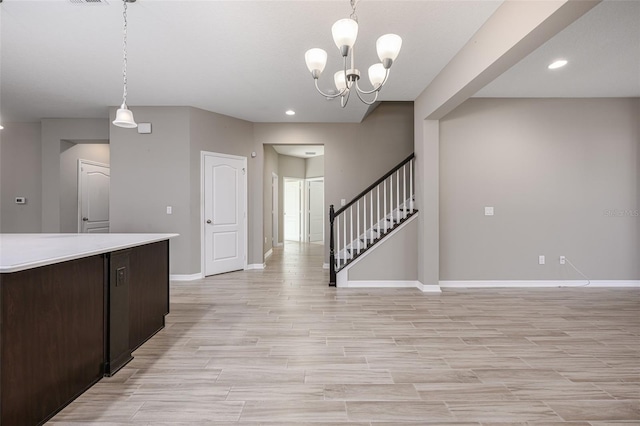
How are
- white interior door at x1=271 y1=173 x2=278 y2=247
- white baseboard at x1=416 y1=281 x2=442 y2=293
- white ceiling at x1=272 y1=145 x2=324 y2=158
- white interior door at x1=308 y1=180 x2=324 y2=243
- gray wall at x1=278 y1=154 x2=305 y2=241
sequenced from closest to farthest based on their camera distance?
white baseboard at x1=416 y1=281 x2=442 y2=293
white ceiling at x1=272 y1=145 x2=324 y2=158
white interior door at x1=271 y1=173 x2=278 y2=247
gray wall at x1=278 y1=154 x2=305 y2=241
white interior door at x1=308 y1=180 x2=324 y2=243

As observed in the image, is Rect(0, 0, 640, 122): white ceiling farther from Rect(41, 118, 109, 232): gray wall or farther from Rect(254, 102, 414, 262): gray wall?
Rect(254, 102, 414, 262): gray wall

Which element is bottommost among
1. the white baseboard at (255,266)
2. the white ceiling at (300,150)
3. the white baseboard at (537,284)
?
the white baseboard at (537,284)

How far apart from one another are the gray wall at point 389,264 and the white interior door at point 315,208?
5.36m

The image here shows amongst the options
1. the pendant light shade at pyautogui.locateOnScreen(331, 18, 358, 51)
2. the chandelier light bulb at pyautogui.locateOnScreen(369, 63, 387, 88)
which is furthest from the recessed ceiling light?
the pendant light shade at pyautogui.locateOnScreen(331, 18, 358, 51)

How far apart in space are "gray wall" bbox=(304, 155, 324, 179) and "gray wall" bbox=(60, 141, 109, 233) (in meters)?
5.76

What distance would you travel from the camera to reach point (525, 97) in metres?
4.46

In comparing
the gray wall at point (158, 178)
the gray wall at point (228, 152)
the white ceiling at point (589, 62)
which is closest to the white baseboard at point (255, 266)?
the gray wall at point (228, 152)

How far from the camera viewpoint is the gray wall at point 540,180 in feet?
14.7

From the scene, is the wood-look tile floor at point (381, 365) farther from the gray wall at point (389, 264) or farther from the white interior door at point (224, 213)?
the white interior door at point (224, 213)

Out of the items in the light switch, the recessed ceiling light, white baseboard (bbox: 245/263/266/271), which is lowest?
white baseboard (bbox: 245/263/266/271)

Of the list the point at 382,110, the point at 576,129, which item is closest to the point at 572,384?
the point at 576,129

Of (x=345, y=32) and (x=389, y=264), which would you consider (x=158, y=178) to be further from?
(x=345, y=32)

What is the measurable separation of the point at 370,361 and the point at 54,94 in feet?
18.7

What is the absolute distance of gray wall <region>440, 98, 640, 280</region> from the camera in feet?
14.7
